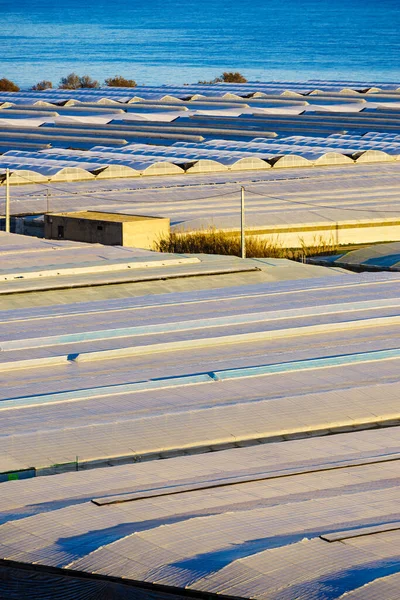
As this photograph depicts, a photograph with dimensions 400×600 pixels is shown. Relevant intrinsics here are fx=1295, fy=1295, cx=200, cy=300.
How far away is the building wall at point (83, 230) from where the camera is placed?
33.9m

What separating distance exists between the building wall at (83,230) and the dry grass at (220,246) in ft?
4.78

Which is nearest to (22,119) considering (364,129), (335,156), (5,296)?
(364,129)

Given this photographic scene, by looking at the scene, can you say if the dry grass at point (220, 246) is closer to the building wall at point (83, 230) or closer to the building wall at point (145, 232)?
the building wall at point (145, 232)

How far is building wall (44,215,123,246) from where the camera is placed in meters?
33.9

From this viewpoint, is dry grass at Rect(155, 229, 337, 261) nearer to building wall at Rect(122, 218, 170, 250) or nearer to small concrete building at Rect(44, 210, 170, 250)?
building wall at Rect(122, 218, 170, 250)

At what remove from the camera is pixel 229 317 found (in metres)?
22.2

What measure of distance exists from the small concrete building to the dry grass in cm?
37

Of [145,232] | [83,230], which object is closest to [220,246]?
[145,232]

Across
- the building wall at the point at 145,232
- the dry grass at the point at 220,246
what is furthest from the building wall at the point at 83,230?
the dry grass at the point at 220,246

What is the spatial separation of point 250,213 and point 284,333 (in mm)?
18341

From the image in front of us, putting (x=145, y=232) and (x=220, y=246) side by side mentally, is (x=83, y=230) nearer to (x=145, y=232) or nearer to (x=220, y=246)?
(x=145, y=232)

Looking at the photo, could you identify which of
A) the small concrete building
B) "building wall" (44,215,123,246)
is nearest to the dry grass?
the small concrete building

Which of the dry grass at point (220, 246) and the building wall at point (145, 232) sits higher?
the building wall at point (145, 232)

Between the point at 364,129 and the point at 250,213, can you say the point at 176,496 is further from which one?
the point at 364,129
